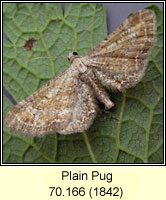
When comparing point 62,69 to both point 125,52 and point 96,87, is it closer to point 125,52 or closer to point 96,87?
point 96,87

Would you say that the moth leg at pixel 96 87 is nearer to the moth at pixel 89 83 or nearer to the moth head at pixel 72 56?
the moth at pixel 89 83

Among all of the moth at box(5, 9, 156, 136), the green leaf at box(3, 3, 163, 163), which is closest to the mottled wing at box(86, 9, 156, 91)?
the moth at box(5, 9, 156, 136)

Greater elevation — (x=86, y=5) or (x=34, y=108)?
(x=86, y=5)

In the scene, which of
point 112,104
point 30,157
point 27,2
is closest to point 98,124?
point 112,104

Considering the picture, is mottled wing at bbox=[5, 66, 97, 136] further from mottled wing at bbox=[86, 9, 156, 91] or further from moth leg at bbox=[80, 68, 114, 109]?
mottled wing at bbox=[86, 9, 156, 91]

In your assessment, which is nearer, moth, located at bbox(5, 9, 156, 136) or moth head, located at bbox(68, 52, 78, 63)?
moth, located at bbox(5, 9, 156, 136)

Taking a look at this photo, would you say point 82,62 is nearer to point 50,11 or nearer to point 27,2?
point 50,11

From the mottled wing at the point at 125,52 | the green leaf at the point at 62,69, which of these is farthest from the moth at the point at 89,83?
the green leaf at the point at 62,69
